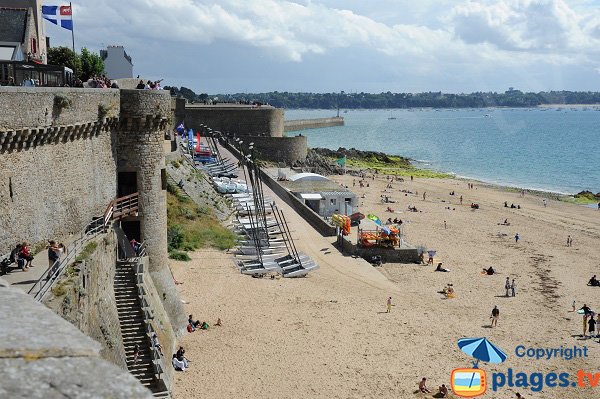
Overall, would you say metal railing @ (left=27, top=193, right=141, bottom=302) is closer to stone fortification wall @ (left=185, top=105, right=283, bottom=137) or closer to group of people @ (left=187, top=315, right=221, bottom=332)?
group of people @ (left=187, top=315, right=221, bottom=332)

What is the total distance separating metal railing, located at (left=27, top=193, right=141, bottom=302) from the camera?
1201 cm

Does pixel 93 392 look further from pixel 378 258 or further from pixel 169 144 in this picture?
pixel 169 144

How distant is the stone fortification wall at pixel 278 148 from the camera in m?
66.2

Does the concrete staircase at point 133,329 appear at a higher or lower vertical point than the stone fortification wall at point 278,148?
lower

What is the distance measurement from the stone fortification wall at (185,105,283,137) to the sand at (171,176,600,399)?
28.6 m

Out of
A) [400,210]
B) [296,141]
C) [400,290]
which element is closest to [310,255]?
[400,290]

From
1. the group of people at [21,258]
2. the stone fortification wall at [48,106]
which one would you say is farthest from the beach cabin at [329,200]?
the group of people at [21,258]

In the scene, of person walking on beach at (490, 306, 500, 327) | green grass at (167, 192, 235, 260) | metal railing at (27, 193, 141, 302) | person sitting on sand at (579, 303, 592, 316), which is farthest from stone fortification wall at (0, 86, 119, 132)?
person sitting on sand at (579, 303, 592, 316)

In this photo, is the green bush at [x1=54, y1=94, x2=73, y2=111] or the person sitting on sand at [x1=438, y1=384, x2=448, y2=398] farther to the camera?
the person sitting on sand at [x1=438, y1=384, x2=448, y2=398]

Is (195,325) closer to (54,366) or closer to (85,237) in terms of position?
(85,237)

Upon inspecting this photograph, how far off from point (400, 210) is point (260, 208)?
58.4ft

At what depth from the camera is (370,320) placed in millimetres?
24219

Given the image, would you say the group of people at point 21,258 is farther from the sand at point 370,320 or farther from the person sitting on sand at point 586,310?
the person sitting on sand at point 586,310

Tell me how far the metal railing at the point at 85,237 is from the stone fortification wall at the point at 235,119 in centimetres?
4868
